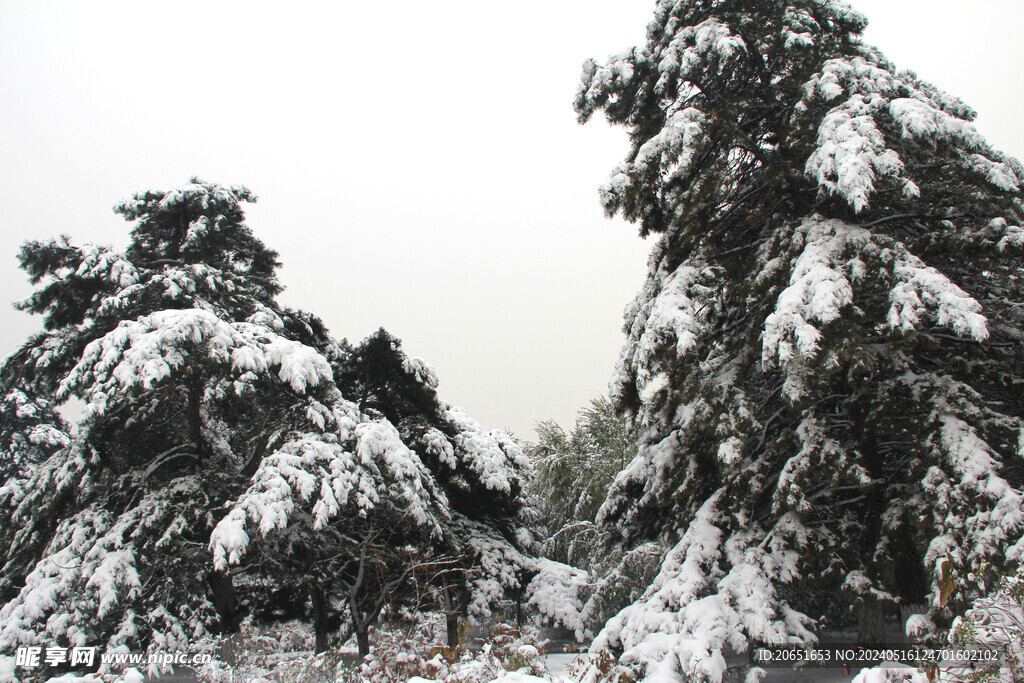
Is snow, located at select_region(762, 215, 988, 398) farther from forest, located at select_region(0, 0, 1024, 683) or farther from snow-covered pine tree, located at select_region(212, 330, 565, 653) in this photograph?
snow-covered pine tree, located at select_region(212, 330, 565, 653)

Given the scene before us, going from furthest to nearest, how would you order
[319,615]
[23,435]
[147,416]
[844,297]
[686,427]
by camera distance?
[23,435] → [319,615] → [147,416] → [686,427] → [844,297]

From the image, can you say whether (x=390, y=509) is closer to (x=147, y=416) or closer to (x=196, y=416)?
(x=196, y=416)

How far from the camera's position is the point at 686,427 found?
7055mm

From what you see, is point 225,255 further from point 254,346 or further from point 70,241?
point 254,346

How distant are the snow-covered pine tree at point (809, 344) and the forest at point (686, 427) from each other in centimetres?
4

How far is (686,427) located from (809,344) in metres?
1.92

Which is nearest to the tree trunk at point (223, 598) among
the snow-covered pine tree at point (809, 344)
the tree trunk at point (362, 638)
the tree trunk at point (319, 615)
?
the tree trunk at point (319, 615)

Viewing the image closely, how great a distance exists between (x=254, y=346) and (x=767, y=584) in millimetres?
7794

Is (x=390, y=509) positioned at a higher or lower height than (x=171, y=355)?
lower

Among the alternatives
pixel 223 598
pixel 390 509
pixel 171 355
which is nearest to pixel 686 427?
pixel 390 509

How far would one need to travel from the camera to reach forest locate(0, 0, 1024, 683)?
5703mm

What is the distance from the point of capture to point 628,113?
9.47 meters

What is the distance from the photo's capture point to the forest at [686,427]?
570 centimetres

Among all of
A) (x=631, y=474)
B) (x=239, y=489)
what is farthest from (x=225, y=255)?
(x=631, y=474)
